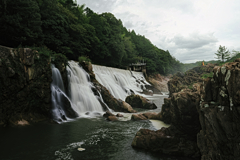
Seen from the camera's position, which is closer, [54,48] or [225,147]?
[225,147]

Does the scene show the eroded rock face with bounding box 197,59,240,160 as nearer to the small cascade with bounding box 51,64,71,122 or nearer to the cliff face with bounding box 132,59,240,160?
the cliff face with bounding box 132,59,240,160

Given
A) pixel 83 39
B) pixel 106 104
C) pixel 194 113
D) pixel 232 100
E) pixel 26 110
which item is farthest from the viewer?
pixel 83 39

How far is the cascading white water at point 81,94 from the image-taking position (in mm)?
12556

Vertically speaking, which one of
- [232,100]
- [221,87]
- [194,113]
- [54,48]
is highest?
[54,48]

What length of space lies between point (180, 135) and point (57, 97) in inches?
342

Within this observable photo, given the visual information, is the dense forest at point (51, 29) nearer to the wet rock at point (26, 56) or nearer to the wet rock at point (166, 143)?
the wet rock at point (26, 56)

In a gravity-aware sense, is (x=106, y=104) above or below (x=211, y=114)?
below

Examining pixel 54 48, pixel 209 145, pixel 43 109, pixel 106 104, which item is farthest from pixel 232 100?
pixel 54 48

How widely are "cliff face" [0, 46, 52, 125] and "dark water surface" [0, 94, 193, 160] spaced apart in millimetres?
1361

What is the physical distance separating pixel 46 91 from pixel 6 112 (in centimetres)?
255

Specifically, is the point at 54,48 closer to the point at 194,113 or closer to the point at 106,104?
the point at 106,104

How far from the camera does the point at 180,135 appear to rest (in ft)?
18.7

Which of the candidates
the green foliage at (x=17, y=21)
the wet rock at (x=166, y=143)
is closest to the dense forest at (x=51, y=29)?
the green foliage at (x=17, y=21)

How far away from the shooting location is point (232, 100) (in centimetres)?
329
